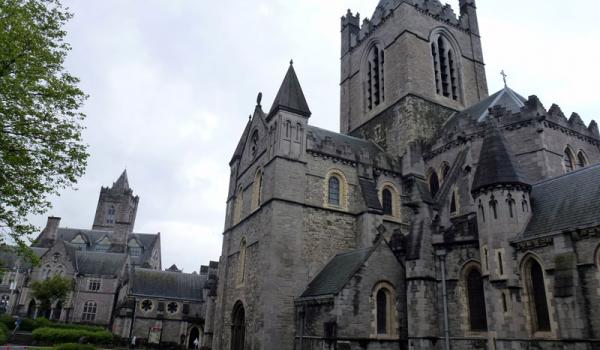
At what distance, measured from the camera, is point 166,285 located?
154 feet

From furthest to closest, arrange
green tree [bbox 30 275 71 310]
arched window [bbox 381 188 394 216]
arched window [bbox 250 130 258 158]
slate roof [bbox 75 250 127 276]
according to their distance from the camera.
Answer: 1. slate roof [bbox 75 250 127 276]
2. green tree [bbox 30 275 71 310]
3. arched window [bbox 250 130 258 158]
4. arched window [bbox 381 188 394 216]

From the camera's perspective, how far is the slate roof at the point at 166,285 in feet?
148

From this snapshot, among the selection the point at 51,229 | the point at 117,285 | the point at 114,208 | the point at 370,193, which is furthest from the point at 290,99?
the point at 114,208

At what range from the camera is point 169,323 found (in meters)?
43.7

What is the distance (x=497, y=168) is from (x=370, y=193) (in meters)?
7.94

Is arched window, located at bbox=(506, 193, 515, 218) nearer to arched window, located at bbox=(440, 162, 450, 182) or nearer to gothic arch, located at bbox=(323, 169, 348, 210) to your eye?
arched window, located at bbox=(440, 162, 450, 182)

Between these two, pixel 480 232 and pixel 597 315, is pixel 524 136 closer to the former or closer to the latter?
pixel 480 232

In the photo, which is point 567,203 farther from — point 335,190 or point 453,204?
point 335,190

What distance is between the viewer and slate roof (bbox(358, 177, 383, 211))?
77.3ft

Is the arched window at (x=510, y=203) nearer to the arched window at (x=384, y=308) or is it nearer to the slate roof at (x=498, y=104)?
the arched window at (x=384, y=308)

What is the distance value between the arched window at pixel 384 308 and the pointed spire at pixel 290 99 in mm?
10781

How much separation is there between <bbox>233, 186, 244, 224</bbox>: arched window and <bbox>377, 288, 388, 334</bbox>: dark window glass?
39.0 feet

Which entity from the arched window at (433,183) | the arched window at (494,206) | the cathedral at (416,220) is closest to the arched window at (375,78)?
the cathedral at (416,220)

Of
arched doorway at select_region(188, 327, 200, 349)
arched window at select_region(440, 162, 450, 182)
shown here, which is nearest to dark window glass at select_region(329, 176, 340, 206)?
arched window at select_region(440, 162, 450, 182)
